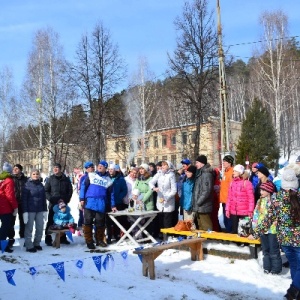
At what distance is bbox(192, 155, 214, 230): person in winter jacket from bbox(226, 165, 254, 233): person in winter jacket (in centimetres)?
43

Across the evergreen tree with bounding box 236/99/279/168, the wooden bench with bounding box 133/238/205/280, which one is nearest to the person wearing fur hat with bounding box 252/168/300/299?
the wooden bench with bounding box 133/238/205/280

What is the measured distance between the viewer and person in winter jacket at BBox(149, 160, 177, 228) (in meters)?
8.77

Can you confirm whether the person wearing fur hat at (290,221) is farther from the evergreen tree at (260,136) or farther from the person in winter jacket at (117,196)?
the evergreen tree at (260,136)

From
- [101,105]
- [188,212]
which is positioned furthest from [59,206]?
[101,105]

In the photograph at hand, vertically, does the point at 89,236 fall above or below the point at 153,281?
above

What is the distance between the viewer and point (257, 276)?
6133mm

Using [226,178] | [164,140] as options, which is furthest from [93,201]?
[164,140]

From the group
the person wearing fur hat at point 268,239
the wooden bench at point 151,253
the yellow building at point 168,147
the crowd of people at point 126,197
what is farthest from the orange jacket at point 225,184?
the yellow building at point 168,147

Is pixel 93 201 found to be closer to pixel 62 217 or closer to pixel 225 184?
pixel 62 217

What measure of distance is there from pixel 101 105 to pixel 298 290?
22210mm

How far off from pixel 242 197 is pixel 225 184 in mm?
1316

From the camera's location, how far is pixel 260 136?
3278cm

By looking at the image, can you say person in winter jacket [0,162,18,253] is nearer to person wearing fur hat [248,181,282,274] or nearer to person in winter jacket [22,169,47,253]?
person in winter jacket [22,169,47,253]

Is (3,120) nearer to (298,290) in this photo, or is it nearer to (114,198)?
(114,198)
